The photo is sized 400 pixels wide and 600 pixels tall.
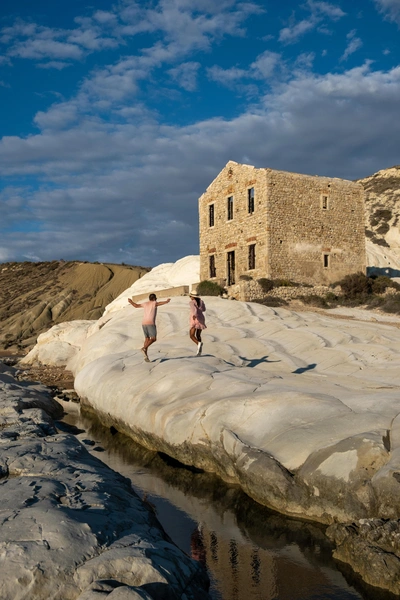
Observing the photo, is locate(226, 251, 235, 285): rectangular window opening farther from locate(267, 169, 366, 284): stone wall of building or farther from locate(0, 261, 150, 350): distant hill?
locate(0, 261, 150, 350): distant hill

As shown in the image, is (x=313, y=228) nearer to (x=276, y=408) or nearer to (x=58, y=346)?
(x=58, y=346)

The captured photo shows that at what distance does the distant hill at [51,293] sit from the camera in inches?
1556

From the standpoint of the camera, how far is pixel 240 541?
620cm

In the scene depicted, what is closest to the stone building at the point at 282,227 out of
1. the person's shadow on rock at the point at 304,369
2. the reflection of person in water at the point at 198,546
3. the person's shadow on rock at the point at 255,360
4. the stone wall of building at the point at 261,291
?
the stone wall of building at the point at 261,291

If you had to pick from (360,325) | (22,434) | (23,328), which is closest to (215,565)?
(22,434)

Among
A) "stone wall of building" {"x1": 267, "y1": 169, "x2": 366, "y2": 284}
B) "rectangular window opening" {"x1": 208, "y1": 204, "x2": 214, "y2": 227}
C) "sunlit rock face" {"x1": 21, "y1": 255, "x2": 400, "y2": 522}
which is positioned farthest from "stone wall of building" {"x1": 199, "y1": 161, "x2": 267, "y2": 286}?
"sunlit rock face" {"x1": 21, "y1": 255, "x2": 400, "y2": 522}

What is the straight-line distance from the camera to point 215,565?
552 cm

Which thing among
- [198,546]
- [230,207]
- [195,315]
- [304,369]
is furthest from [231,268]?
[198,546]

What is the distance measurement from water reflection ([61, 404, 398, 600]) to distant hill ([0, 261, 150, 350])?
27066 millimetres

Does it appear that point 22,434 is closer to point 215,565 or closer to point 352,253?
point 215,565

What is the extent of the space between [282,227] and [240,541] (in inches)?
818

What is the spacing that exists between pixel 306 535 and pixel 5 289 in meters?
49.2

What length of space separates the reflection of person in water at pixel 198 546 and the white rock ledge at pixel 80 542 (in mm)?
539

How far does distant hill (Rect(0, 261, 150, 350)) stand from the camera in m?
39.5
